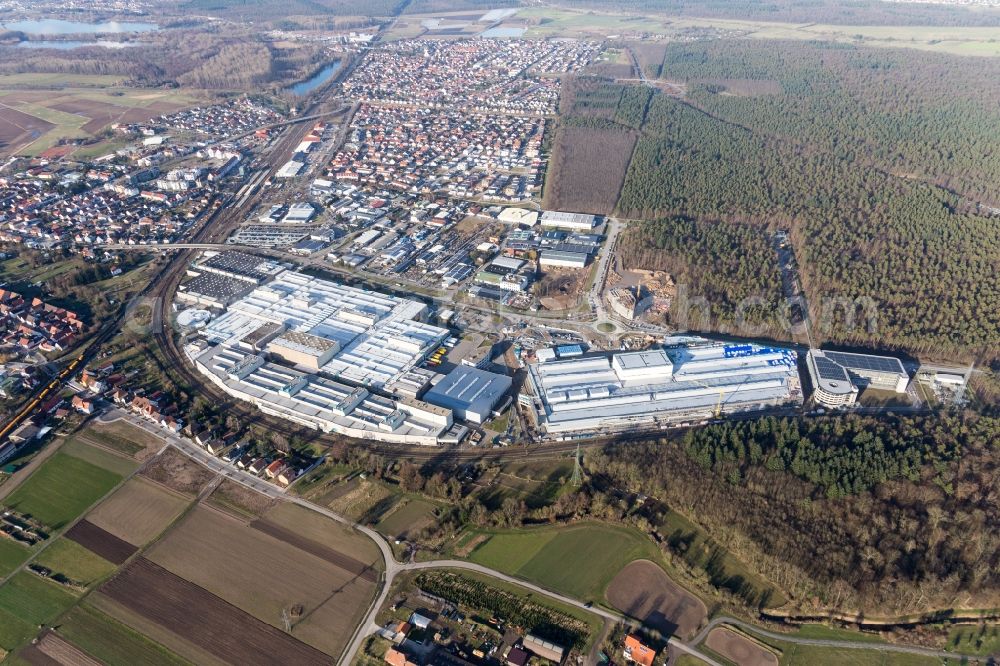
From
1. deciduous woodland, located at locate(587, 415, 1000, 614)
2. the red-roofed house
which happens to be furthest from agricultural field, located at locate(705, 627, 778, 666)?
deciduous woodland, located at locate(587, 415, 1000, 614)

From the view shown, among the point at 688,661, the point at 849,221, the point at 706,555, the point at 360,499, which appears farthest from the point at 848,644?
the point at 849,221

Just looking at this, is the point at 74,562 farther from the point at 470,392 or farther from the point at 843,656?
the point at 843,656

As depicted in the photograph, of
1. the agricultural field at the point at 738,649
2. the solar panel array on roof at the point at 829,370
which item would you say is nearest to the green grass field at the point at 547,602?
the agricultural field at the point at 738,649

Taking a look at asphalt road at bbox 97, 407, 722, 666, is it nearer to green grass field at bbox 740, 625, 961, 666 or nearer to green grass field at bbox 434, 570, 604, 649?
green grass field at bbox 434, 570, 604, 649

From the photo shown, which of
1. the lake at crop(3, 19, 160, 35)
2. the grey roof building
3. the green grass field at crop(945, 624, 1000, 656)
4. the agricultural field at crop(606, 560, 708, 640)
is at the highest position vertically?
the lake at crop(3, 19, 160, 35)

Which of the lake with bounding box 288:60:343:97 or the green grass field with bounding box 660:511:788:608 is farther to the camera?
the lake with bounding box 288:60:343:97

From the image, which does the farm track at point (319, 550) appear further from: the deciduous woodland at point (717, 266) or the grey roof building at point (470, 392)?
the deciduous woodland at point (717, 266)

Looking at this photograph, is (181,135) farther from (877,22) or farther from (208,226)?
(877,22)
